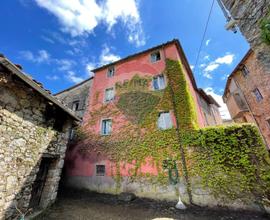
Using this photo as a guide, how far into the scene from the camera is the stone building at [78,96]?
44.1ft

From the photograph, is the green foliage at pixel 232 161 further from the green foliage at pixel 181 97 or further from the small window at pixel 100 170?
the small window at pixel 100 170

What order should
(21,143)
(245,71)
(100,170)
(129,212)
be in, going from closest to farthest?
(21,143)
(129,212)
(100,170)
(245,71)

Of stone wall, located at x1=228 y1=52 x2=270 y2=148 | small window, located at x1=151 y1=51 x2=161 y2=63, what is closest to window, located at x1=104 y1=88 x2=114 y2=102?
small window, located at x1=151 y1=51 x2=161 y2=63

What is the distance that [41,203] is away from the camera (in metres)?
6.17

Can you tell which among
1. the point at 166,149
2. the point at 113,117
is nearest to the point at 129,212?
the point at 166,149

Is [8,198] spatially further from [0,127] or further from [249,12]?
[249,12]

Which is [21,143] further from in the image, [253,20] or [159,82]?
[159,82]

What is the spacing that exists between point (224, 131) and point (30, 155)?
8789 mm

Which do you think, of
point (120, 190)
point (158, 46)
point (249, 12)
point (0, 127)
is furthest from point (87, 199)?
point (158, 46)

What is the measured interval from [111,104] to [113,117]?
46.7 inches

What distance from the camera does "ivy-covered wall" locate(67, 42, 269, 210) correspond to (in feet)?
22.5

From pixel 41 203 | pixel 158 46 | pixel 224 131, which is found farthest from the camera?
pixel 158 46

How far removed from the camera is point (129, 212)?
663 cm

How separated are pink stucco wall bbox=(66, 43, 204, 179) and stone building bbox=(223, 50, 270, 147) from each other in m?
6.85
